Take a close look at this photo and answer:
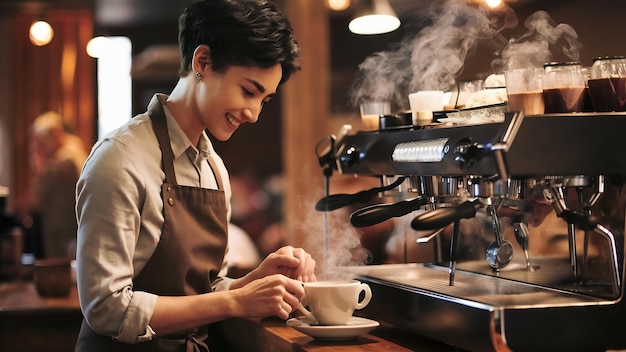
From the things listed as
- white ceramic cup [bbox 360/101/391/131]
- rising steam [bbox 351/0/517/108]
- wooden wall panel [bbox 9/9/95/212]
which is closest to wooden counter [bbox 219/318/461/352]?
white ceramic cup [bbox 360/101/391/131]

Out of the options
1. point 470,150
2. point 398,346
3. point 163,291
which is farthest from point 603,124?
point 163,291

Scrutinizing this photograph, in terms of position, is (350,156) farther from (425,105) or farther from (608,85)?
(608,85)

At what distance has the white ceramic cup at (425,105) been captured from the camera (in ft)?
6.66

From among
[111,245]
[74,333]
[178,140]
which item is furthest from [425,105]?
[74,333]

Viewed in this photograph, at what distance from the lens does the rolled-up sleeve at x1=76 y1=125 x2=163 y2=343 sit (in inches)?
65.0

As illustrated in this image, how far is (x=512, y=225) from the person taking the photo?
1915 millimetres

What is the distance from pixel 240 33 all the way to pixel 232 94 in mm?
128

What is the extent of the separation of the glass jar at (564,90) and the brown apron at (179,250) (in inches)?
30.0

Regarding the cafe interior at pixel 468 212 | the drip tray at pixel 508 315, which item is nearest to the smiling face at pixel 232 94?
the cafe interior at pixel 468 212

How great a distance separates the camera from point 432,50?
223 cm

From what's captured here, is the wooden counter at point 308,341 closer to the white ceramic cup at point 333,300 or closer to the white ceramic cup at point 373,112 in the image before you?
the white ceramic cup at point 333,300

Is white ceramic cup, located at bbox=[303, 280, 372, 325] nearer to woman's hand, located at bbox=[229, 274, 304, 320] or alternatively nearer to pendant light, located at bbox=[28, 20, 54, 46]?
woman's hand, located at bbox=[229, 274, 304, 320]

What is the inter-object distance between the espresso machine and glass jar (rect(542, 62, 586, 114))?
0.07 m

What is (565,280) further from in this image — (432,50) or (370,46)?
(370,46)
